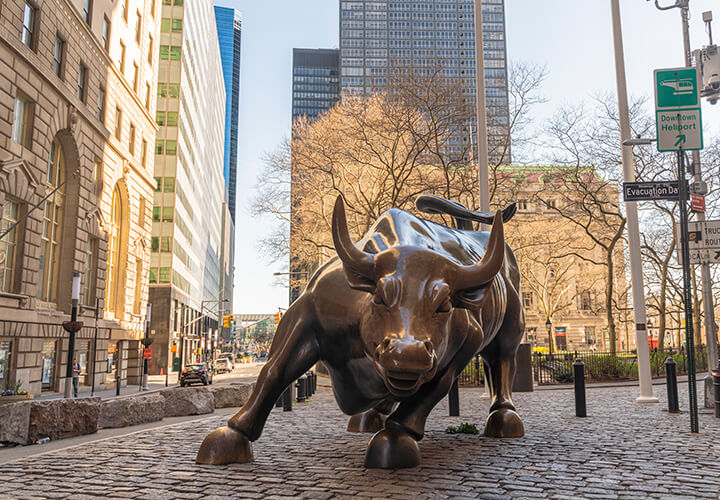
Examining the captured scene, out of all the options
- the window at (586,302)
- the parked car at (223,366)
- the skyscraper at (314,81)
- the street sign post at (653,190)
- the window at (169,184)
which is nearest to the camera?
the street sign post at (653,190)

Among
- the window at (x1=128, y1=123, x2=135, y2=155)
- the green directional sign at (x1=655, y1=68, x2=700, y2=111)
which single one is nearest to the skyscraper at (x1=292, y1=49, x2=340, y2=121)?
the window at (x1=128, y1=123, x2=135, y2=155)

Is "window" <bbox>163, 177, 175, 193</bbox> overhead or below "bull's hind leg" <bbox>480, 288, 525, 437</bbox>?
overhead

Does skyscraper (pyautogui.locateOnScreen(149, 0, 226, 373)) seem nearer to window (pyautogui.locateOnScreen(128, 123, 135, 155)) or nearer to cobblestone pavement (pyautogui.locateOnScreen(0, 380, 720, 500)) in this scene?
window (pyautogui.locateOnScreen(128, 123, 135, 155))

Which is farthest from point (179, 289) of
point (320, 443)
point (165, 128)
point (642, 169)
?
point (320, 443)

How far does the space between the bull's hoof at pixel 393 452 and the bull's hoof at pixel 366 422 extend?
2724 mm

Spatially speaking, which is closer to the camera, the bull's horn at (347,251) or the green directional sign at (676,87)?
the bull's horn at (347,251)

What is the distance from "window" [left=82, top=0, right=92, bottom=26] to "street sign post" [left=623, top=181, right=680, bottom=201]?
87.9 ft

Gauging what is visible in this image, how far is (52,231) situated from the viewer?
83.4ft

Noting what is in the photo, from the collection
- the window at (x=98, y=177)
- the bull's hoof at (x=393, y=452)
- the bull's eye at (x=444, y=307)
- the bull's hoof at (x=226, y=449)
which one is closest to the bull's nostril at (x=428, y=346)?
the bull's eye at (x=444, y=307)

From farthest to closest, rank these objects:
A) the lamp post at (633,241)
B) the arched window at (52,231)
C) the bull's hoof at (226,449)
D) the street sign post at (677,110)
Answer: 1. the arched window at (52,231)
2. the lamp post at (633,241)
3. the street sign post at (677,110)
4. the bull's hoof at (226,449)

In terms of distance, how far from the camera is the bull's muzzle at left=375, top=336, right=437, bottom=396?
3928 millimetres

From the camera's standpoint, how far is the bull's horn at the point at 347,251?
4457 millimetres

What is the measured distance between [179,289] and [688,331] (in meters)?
49.9

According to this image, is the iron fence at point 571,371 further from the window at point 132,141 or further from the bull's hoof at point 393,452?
the window at point 132,141
